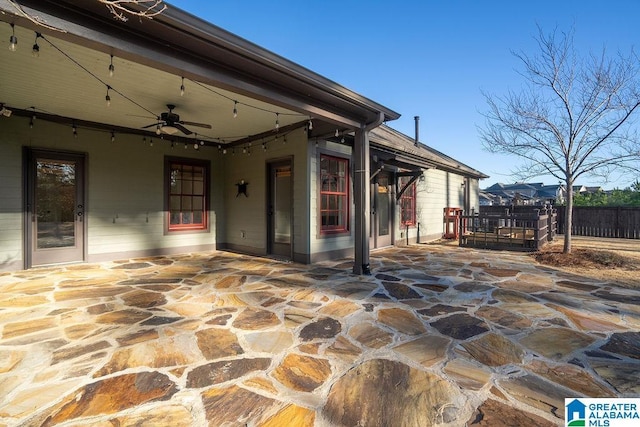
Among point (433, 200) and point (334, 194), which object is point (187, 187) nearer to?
point (334, 194)

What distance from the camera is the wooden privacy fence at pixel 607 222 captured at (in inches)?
394

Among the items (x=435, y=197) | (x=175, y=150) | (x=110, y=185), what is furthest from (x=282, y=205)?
(x=435, y=197)

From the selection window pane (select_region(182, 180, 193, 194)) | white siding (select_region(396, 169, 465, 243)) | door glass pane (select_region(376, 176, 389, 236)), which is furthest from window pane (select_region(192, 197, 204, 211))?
white siding (select_region(396, 169, 465, 243))

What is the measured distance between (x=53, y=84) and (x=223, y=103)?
2.21 m

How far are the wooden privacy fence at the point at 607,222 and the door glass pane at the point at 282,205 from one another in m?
11.4

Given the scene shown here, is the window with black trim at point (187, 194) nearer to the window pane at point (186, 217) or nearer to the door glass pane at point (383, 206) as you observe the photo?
the window pane at point (186, 217)

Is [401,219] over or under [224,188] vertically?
under

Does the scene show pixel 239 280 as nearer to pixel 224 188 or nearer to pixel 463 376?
pixel 463 376

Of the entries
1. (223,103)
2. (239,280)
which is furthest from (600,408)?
(223,103)

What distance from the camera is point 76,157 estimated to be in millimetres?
5703

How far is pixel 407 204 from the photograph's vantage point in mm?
8859
